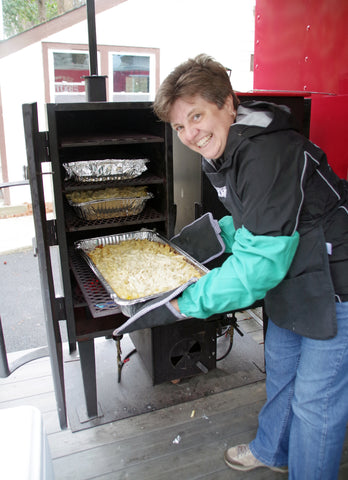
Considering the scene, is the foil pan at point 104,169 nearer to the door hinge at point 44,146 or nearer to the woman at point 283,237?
the door hinge at point 44,146

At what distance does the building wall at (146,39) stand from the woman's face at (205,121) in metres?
5.59

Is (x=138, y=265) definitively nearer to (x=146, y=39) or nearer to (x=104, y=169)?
(x=104, y=169)

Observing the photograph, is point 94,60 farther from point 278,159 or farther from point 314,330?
point 314,330

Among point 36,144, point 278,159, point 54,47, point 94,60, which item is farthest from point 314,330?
point 54,47

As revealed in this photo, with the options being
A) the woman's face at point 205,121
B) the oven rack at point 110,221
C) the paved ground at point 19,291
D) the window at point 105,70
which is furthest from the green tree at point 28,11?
the woman's face at point 205,121

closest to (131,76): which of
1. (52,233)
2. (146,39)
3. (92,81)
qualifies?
(146,39)

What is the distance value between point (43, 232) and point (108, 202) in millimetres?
667

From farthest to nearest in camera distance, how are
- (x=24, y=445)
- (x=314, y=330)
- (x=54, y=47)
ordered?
(x=54, y=47)
(x=314, y=330)
(x=24, y=445)

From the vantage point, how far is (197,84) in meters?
1.53

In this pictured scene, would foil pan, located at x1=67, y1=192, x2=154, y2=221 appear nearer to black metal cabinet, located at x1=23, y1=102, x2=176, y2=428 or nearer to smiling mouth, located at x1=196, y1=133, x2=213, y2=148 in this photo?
black metal cabinet, located at x1=23, y1=102, x2=176, y2=428

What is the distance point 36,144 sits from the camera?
5.64ft

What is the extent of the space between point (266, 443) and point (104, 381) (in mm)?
1137

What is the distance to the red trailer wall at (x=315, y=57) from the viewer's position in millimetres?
2590

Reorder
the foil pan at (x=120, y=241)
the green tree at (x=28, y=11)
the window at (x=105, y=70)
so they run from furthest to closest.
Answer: the window at (x=105, y=70) < the green tree at (x=28, y=11) < the foil pan at (x=120, y=241)
